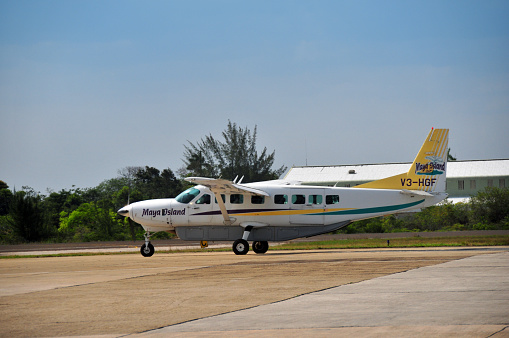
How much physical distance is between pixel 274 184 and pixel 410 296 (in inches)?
641

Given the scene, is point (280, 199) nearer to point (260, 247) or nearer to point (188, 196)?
point (260, 247)

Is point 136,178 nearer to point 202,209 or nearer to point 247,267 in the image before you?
point 202,209

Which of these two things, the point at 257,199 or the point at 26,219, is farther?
the point at 26,219

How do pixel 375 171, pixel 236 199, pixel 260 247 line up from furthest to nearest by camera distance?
pixel 375 171 < pixel 260 247 < pixel 236 199

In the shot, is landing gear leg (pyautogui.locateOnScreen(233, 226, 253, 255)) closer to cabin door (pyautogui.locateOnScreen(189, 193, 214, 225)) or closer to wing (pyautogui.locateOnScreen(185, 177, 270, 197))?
cabin door (pyautogui.locateOnScreen(189, 193, 214, 225))

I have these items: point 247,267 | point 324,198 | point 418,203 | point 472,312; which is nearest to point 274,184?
point 324,198

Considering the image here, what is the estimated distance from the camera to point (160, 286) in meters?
13.3

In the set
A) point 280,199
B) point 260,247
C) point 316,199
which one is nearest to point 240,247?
point 260,247

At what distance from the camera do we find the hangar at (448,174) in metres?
65.2

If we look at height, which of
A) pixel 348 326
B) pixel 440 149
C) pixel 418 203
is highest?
pixel 440 149

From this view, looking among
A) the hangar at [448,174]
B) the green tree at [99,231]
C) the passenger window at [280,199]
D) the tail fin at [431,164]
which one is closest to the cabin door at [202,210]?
the passenger window at [280,199]

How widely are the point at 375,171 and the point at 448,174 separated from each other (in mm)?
8007

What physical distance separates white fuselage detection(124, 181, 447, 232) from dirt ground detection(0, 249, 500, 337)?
19.1 ft

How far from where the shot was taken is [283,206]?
2539 cm
